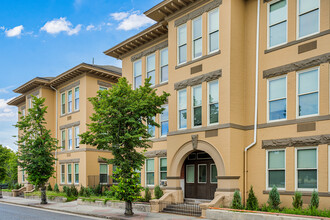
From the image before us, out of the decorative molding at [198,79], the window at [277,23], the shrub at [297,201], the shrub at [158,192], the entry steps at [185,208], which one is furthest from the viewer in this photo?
the shrub at [158,192]

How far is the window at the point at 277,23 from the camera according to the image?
1650 cm

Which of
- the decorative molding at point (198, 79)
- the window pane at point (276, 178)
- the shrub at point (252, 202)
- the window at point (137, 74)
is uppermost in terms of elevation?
the window at point (137, 74)

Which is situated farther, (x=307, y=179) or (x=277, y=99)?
(x=277, y=99)

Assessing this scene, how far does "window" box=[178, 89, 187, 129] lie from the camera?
64.6ft

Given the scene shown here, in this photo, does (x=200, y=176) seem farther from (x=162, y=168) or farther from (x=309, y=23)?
(x=309, y=23)

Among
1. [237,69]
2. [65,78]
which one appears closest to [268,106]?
[237,69]

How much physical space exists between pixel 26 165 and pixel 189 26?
52.7 feet

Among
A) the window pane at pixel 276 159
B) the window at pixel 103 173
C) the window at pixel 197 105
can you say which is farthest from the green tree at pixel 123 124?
the window at pixel 103 173

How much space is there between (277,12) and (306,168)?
25.1 feet

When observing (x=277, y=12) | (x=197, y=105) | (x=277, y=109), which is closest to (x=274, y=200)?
(x=277, y=109)

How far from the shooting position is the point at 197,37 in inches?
760

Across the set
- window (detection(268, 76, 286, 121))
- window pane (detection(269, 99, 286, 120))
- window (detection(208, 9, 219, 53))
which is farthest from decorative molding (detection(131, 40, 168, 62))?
window pane (detection(269, 99, 286, 120))

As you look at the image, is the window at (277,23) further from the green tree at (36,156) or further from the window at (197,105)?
the green tree at (36,156)

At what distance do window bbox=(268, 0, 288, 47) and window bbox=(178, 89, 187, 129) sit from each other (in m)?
5.55
